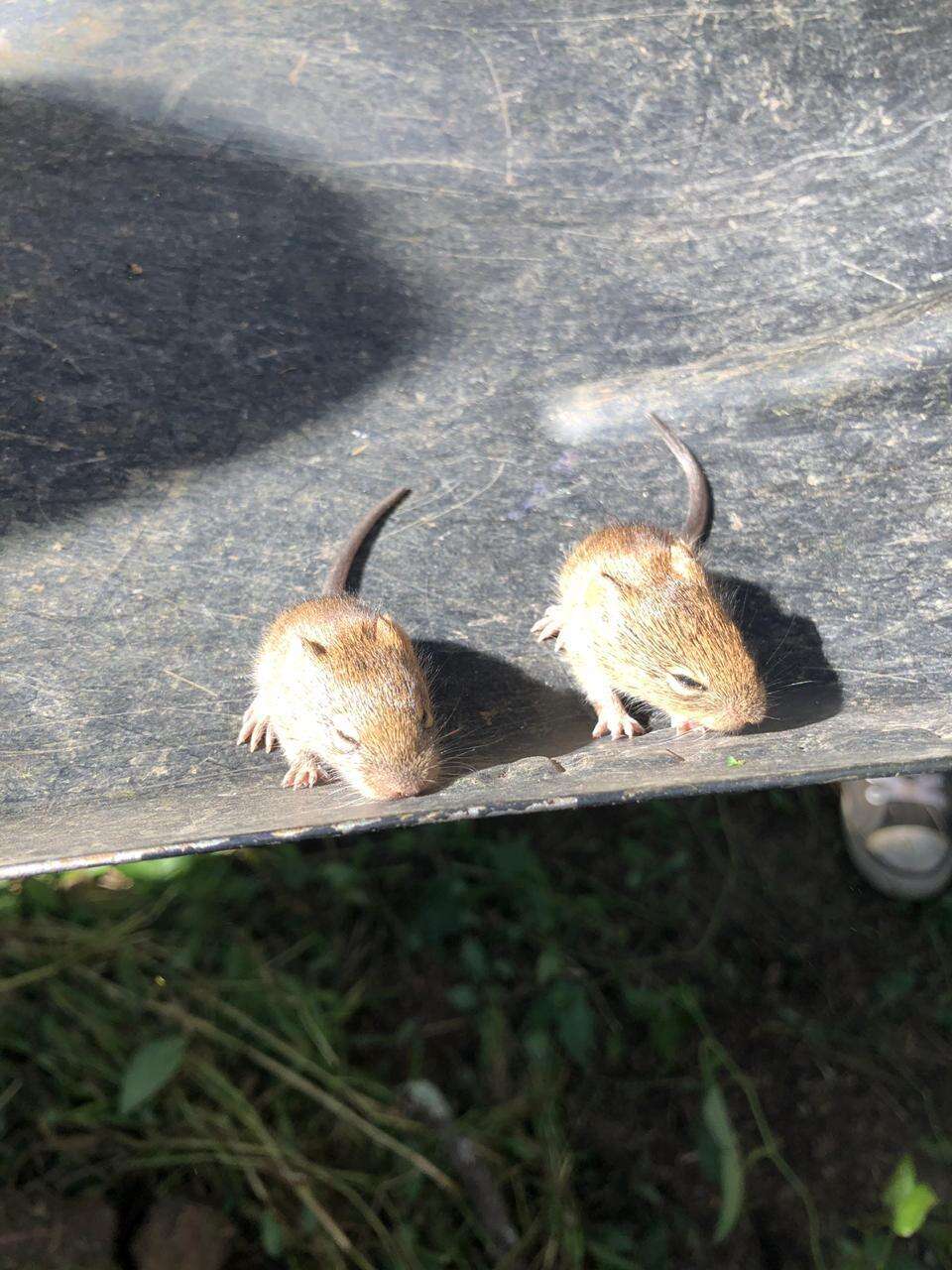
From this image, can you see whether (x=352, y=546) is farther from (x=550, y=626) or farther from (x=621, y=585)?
(x=621, y=585)

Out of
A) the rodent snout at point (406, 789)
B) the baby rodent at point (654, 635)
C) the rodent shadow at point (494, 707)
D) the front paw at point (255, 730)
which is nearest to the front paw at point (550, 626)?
the baby rodent at point (654, 635)

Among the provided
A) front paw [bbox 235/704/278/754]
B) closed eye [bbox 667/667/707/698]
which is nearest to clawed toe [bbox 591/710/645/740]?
closed eye [bbox 667/667/707/698]

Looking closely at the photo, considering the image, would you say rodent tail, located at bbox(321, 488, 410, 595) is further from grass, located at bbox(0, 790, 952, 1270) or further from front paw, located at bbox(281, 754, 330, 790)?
grass, located at bbox(0, 790, 952, 1270)

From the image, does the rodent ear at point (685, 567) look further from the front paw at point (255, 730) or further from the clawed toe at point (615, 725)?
the front paw at point (255, 730)

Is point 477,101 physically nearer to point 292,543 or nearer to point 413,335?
point 413,335

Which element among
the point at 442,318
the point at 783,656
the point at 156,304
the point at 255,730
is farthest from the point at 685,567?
the point at 156,304
